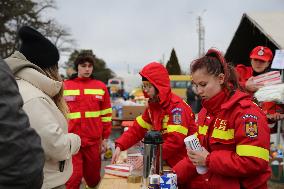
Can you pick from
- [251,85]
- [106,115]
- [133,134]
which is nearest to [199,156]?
[133,134]

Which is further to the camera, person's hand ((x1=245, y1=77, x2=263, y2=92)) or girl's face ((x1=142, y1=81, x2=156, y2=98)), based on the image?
person's hand ((x1=245, y1=77, x2=263, y2=92))

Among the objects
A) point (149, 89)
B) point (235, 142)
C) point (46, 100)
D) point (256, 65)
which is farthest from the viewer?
point (256, 65)

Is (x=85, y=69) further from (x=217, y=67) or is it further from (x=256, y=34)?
(x=256, y=34)

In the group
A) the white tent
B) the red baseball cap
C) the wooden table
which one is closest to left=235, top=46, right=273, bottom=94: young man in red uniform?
the red baseball cap

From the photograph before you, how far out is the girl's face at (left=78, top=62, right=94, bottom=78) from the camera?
5682 mm

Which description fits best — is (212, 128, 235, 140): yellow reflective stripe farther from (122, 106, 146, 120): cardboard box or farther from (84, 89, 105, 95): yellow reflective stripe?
(122, 106, 146, 120): cardboard box

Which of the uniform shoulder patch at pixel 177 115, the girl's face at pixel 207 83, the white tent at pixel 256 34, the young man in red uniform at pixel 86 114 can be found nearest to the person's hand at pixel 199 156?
the girl's face at pixel 207 83

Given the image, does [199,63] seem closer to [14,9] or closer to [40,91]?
[40,91]

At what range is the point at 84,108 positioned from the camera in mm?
5668

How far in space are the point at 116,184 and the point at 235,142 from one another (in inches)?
47.3

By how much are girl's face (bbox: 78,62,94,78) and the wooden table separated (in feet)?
8.41

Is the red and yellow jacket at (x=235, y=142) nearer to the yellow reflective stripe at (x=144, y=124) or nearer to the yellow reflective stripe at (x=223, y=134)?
the yellow reflective stripe at (x=223, y=134)

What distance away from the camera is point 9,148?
142cm

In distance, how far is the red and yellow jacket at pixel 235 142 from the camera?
2254 mm
